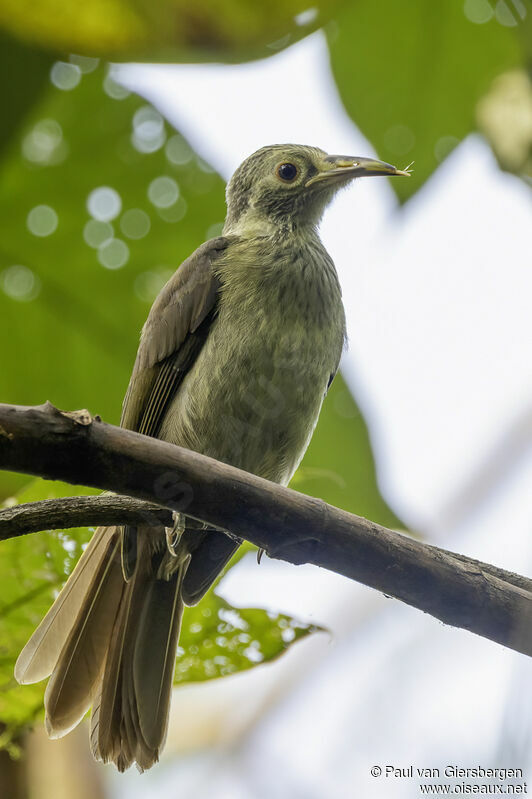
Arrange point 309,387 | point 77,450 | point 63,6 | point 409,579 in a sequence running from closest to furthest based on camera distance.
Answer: point 77,450 < point 409,579 < point 63,6 < point 309,387

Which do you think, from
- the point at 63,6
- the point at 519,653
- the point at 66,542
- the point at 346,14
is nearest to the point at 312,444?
the point at 66,542

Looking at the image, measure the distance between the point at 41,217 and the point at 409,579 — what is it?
92.5 inches

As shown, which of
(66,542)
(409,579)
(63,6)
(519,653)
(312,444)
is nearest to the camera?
(519,653)

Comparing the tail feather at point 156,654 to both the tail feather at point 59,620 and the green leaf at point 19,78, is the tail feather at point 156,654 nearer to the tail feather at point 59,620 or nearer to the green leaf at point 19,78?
the tail feather at point 59,620

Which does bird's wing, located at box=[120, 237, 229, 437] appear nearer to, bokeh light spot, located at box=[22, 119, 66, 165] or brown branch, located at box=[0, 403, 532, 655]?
bokeh light spot, located at box=[22, 119, 66, 165]

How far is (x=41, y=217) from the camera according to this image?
3717mm

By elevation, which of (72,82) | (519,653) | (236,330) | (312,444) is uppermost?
(72,82)

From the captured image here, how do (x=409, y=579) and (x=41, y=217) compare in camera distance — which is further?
(x=41, y=217)

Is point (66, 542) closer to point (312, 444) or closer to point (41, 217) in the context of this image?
point (312, 444)

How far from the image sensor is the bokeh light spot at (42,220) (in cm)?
368

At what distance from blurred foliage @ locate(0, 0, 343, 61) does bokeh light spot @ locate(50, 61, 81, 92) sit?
74 centimetres

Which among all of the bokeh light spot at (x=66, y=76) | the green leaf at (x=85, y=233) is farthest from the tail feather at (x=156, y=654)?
the bokeh light spot at (x=66, y=76)

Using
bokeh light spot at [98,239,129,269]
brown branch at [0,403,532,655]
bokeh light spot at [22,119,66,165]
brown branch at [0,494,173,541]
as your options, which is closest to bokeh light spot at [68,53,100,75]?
bokeh light spot at [22,119,66,165]

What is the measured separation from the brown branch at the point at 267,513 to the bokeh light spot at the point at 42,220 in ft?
6.88
